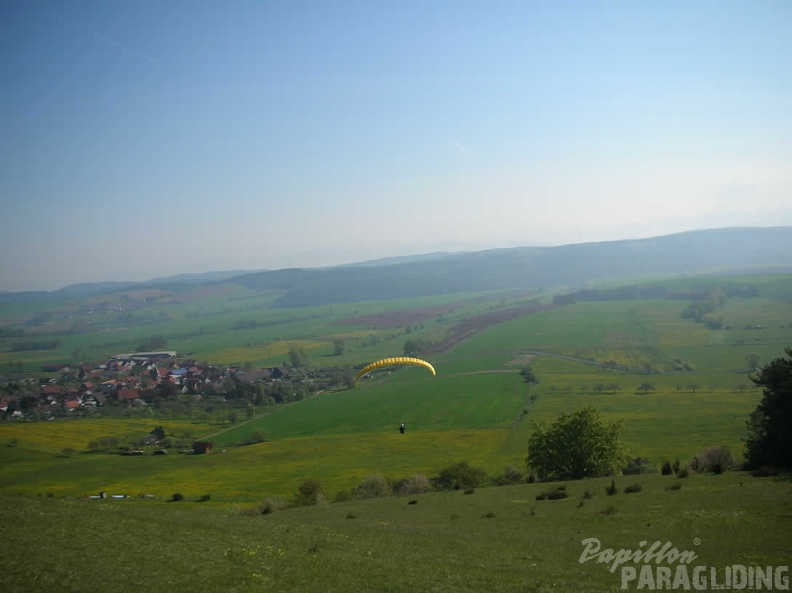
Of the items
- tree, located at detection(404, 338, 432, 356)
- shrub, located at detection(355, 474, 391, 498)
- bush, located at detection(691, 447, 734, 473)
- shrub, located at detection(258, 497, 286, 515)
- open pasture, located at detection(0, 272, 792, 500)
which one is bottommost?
open pasture, located at detection(0, 272, 792, 500)

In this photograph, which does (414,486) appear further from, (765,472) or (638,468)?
(765,472)

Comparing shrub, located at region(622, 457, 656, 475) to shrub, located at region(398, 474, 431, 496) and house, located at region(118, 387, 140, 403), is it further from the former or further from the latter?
house, located at region(118, 387, 140, 403)

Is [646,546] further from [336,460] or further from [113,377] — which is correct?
[113,377]

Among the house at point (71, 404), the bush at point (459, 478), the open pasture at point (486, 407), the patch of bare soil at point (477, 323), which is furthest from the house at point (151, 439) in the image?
the patch of bare soil at point (477, 323)

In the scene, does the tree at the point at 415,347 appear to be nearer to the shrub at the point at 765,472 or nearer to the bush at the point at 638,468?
the bush at the point at 638,468

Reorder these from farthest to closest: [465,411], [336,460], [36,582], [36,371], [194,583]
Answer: [36,371]
[465,411]
[336,460]
[194,583]
[36,582]

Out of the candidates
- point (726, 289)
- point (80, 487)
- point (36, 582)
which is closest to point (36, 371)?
point (80, 487)

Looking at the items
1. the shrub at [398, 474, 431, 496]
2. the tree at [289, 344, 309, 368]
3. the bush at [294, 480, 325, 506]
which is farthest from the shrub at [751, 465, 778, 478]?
the tree at [289, 344, 309, 368]
